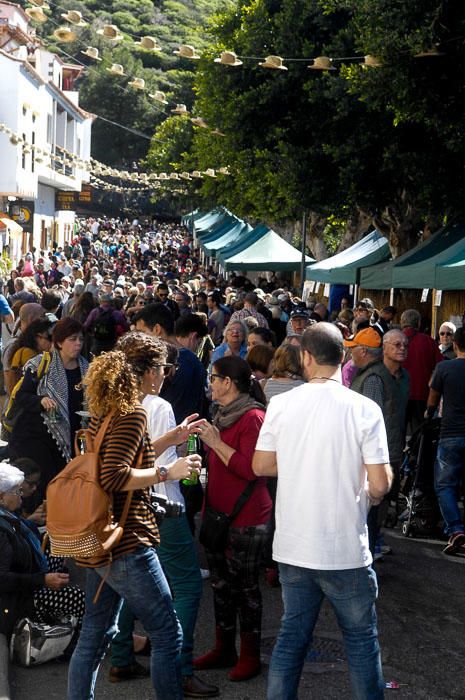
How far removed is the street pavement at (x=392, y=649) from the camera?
5.48 meters

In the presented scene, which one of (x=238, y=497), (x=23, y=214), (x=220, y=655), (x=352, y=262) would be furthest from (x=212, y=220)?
(x=238, y=497)

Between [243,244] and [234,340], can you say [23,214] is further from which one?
[234,340]

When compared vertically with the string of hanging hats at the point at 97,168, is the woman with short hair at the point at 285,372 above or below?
below

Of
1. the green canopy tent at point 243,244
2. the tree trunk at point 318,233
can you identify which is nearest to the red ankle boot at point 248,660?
the green canopy tent at point 243,244

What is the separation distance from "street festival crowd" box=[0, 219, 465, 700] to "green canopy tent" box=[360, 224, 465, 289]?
5199 millimetres

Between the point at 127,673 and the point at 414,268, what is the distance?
31.0 feet

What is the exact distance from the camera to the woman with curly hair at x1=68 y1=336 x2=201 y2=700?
429 centimetres

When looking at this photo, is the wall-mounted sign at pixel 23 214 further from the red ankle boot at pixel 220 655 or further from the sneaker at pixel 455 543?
the red ankle boot at pixel 220 655

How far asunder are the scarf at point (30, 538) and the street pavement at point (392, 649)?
1.75 feet

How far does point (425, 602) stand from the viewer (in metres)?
7.16

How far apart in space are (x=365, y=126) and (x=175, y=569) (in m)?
15.4

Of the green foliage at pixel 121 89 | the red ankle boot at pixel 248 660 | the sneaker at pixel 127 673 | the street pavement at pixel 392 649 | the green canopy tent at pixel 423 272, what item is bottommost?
the street pavement at pixel 392 649

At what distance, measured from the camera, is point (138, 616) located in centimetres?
446

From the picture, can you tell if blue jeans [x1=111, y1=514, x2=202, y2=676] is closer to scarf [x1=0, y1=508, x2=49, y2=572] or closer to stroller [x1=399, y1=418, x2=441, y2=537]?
scarf [x1=0, y1=508, x2=49, y2=572]
